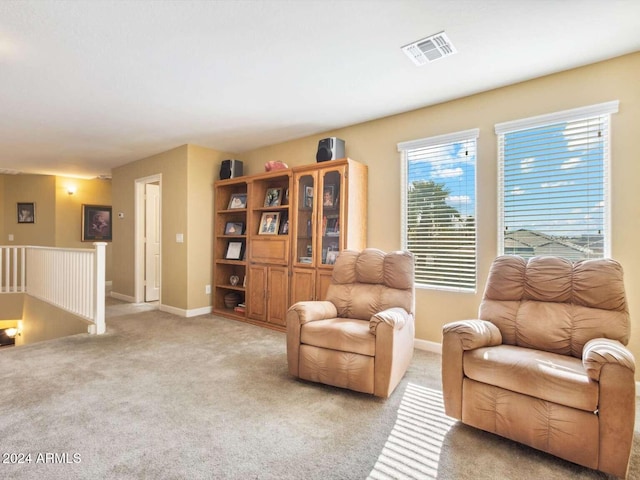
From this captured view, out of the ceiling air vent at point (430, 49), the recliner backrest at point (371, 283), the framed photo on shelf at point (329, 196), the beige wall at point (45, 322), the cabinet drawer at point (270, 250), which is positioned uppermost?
the ceiling air vent at point (430, 49)

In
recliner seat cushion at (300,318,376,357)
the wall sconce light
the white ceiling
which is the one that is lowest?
the wall sconce light

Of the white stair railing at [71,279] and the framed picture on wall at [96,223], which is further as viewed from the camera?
the framed picture on wall at [96,223]

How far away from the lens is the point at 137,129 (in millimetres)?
4359

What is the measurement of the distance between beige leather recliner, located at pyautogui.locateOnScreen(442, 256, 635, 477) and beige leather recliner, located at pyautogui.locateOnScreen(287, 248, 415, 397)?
425 mm

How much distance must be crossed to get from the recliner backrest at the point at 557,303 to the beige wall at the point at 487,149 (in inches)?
25.3

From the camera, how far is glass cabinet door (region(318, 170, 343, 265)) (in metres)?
3.88

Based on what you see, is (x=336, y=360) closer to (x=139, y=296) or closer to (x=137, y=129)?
(x=137, y=129)

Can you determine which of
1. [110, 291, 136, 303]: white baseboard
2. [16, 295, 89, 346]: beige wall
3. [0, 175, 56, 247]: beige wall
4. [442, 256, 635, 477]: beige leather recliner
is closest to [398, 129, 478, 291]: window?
[442, 256, 635, 477]: beige leather recliner

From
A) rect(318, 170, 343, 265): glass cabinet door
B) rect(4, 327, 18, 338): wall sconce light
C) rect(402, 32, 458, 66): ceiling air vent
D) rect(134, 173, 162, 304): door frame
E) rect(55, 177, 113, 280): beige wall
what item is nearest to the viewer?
rect(402, 32, 458, 66): ceiling air vent

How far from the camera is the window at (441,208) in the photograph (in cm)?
336

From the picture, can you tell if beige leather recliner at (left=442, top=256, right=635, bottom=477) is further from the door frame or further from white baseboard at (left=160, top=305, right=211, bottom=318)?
the door frame

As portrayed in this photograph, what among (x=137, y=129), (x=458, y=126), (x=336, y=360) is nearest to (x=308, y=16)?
(x=458, y=126)

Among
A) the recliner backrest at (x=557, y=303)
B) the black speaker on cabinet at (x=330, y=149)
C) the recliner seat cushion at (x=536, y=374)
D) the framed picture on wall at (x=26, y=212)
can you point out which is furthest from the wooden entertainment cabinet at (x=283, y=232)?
the framed picture on wall at (x=26, y=212)

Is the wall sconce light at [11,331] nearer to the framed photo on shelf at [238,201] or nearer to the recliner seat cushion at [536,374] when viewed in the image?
the framed photo on shelf at [238,201]
